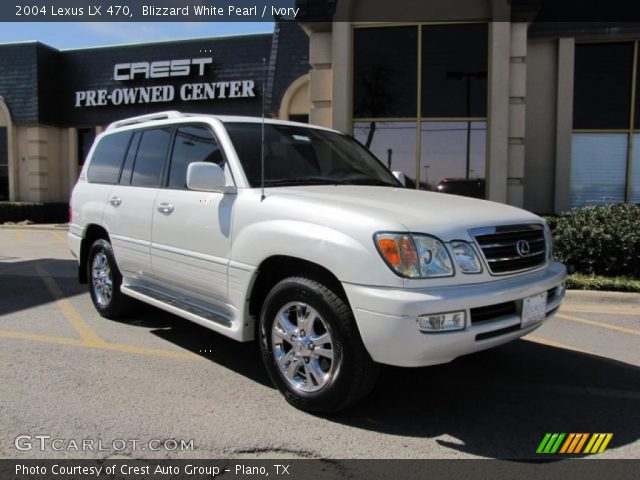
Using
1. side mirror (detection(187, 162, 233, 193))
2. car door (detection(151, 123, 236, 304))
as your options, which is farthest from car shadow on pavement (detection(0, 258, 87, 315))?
side mirror (detection(187, 162, 233, 193))

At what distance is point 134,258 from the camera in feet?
16.7

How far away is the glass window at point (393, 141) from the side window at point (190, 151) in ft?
20.5

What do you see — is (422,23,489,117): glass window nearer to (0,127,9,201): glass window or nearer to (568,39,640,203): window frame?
(568,39,640,203): window frame

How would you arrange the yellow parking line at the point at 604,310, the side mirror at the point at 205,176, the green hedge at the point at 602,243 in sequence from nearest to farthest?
the side mirror at the point at 205,176
the yellow parking line at the point at 604,310
the green hedge at the point at 602,243

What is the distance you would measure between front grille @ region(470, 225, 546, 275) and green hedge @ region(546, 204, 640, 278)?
4.16 meters

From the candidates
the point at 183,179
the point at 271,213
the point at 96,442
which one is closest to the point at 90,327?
the point at 183,179

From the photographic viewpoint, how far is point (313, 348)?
347 centimetres

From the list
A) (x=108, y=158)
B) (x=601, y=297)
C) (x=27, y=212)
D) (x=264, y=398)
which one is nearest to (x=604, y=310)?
(x=601, y=297)

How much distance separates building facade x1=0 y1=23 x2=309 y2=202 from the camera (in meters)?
16.4

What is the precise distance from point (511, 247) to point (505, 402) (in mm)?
1109

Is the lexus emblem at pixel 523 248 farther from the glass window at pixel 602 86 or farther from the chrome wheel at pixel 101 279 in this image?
the glass window at pixel 602 86

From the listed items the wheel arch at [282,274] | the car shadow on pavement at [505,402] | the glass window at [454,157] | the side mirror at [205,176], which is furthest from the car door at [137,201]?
the glass window at [454,157]

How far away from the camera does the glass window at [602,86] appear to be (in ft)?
35.4

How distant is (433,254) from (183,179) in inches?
93.8
